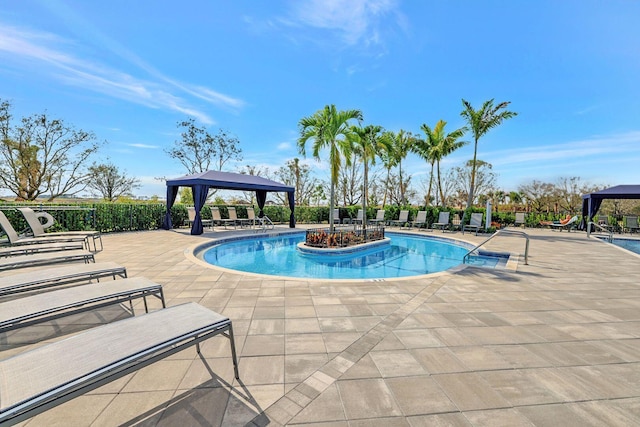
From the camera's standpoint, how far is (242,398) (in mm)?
1857

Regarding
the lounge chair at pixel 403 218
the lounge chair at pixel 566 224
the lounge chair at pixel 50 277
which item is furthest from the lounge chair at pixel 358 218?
the lounge chair at pixel 50 277

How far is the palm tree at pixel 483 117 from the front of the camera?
47.7 ft

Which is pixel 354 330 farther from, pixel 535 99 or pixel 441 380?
pixel 535 99

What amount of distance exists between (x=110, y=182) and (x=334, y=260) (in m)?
28.6

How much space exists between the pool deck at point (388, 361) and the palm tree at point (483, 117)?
12630 millimetres

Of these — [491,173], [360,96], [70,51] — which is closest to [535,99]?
[360,96]

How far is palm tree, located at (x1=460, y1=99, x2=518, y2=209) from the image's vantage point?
14.5 metres

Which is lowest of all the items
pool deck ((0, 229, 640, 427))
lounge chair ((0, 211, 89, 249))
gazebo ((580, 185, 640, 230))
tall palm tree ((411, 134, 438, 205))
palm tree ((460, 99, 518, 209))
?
pool deck ((0, 229, 640, 427))

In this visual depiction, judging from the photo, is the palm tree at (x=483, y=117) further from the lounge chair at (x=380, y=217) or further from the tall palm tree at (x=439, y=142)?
the lounge chair at (x=380, y=217)

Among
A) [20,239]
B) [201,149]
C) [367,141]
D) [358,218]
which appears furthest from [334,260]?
[201,149]

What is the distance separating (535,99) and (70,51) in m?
21.0

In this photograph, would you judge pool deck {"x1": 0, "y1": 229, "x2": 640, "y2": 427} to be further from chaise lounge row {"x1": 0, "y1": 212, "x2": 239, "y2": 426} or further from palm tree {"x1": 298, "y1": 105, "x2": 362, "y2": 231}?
palm tree {"x1": 298, "y1": 105, "x2": 362, "y2": 231}

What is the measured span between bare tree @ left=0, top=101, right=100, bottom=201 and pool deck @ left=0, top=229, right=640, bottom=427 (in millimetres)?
21988

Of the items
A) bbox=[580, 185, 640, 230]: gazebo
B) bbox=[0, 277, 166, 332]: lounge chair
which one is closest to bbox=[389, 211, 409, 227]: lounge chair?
bbox=[580, 185, 640, 230]: gazebo
